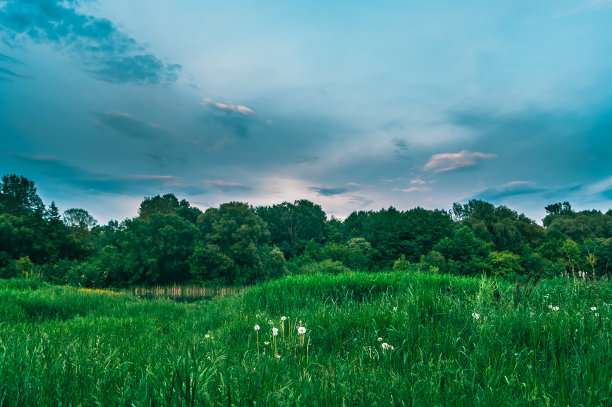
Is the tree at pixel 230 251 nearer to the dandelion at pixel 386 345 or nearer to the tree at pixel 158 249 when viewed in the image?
the tree at pixel 158 249

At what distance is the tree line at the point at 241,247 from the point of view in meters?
42.0

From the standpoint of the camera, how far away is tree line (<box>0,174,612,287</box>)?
42.0 m

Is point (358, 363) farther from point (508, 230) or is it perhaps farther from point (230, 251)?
point (508, 230)

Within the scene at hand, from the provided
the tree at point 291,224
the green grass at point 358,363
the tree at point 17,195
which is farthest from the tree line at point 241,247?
the green grass at point 358,363

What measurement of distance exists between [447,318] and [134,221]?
55.6m

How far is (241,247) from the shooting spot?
45.8 metres

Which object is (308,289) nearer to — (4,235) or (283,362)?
(283,362)

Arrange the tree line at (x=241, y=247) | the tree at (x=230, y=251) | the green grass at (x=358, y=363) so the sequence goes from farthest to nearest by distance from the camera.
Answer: the tree at (x=230, y=251), the tree line at (x=241, y=247), the green grass at (x=358, y=363)

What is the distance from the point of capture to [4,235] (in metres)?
39.6

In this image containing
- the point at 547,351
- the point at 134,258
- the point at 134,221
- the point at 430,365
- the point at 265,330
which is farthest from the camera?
the point at 134,221

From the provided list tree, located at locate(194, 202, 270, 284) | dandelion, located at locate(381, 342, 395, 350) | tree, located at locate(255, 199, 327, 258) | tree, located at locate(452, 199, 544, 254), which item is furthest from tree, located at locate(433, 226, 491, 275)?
dandelion, located at locate(381, 342, 395, 350)

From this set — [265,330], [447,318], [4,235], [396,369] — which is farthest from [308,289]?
[4,235]

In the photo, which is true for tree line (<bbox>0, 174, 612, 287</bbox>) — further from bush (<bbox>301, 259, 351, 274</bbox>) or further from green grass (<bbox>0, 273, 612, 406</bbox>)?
green grass (<bbox>0, 273, 612, 406</bbox>)

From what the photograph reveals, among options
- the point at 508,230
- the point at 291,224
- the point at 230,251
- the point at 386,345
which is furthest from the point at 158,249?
the point at 508,230
